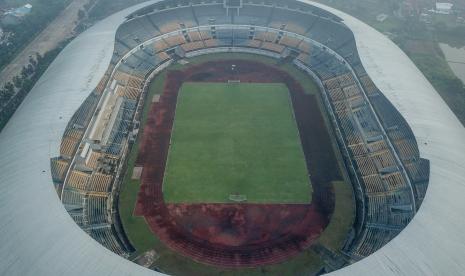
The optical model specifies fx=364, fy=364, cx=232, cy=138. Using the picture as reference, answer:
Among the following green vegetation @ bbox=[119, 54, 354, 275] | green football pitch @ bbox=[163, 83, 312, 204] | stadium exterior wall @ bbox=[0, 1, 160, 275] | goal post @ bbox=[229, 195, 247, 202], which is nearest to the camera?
stadium exterior wall @ bbox=[0, 1, 160, 275]

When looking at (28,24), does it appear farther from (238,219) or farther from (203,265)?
(203,265)

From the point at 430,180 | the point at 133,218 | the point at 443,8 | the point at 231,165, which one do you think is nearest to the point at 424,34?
the point at 443,8

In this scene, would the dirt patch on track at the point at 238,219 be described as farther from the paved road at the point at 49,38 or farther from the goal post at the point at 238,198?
the paved road at the point at 49,38

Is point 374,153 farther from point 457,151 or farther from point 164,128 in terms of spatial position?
point 164,128

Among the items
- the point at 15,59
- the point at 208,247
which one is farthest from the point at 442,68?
the point at 15,59

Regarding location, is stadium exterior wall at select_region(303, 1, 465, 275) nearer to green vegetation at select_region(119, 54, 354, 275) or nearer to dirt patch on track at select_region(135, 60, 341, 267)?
green vegetation at select_region(119, 54, 354, 275)

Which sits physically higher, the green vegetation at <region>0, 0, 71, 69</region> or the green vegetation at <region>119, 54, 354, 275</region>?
the green vegetation at <region>0, 0, 71, 69</region>

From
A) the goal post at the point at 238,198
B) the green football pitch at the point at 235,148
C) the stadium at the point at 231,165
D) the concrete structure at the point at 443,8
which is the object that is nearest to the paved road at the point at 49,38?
the stadium at the point at 231,165

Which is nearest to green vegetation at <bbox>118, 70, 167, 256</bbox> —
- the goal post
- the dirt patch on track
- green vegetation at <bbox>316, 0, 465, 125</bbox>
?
the dirt patch on track
